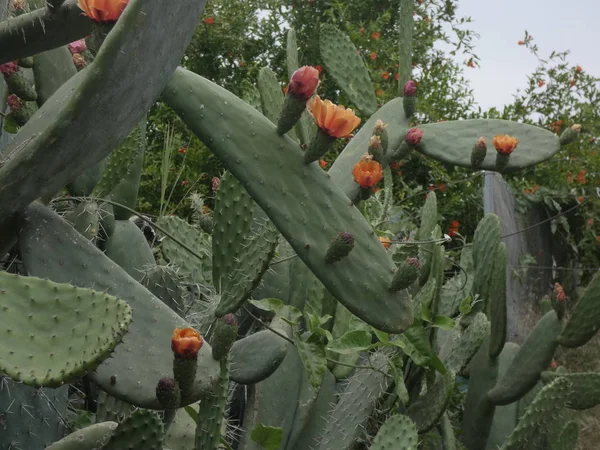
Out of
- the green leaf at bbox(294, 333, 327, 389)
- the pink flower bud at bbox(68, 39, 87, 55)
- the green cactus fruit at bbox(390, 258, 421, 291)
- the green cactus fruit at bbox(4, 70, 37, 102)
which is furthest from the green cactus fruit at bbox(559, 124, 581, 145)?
the green cactus fruit at bbox(4, 70, 37, 102)

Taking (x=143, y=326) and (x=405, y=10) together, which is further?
(x=405, y=10)

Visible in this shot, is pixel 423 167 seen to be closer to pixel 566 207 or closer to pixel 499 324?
pixel 566 207

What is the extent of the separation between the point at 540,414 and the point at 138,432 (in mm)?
1248

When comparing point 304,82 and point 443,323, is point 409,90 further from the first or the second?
point 304,82

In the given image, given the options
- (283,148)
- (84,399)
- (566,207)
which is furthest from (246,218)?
(566,207)

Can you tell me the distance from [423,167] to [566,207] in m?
1.49

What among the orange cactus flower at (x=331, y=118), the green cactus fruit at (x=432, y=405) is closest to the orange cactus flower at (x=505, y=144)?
the green cactus fruit at (x=432, y=405)

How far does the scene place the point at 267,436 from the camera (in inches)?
60.8

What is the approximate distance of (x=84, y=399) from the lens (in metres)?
1.76

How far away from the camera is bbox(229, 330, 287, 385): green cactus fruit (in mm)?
1434

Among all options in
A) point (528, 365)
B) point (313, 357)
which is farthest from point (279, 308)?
point (528, 365)

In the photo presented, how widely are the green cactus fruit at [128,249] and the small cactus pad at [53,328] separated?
0.78m

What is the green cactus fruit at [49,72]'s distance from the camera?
4.95 feet

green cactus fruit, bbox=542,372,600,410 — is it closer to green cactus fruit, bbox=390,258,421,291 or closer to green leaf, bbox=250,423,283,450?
green leaf, bbox=250,423,283,450
